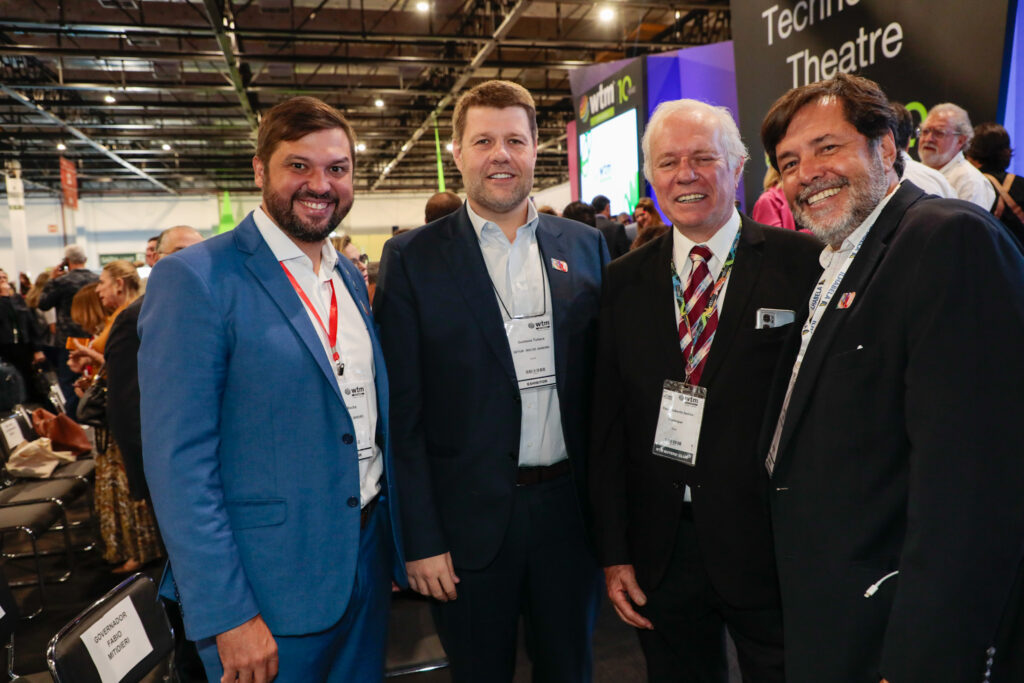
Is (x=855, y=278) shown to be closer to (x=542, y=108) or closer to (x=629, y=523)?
(x=629, y=523)

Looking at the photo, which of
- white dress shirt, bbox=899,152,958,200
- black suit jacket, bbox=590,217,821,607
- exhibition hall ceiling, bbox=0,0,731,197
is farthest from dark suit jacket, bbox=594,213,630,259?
exhibition hall ceiling, bbox=0,0,731,197

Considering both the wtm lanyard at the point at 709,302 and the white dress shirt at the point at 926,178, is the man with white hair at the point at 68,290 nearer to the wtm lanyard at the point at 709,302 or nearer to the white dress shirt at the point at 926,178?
the wtm lanyard at the point at 709,302

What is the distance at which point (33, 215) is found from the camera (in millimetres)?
23359

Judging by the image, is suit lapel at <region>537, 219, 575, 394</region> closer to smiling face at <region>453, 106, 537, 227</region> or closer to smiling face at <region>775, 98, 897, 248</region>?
smiling face at <region>453, 106, 537, 227</region>

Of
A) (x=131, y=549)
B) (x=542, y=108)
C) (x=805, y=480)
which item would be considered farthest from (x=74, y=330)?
(x=542, y=108)

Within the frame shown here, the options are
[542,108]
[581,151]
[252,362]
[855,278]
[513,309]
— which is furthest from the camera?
[542,108]

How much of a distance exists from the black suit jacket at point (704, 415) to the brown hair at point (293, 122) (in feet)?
2.76

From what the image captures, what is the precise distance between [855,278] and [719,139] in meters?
0.63

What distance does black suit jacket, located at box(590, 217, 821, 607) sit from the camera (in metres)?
1.52

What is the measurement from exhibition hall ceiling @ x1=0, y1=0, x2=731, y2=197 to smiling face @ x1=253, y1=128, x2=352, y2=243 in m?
8.33

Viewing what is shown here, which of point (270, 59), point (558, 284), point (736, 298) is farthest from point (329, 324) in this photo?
point (270, 59)

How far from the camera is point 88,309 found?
13.6ft

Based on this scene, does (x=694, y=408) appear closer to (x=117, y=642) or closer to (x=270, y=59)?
(x=117, y=642)

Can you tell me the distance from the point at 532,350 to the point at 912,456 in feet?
3.09
